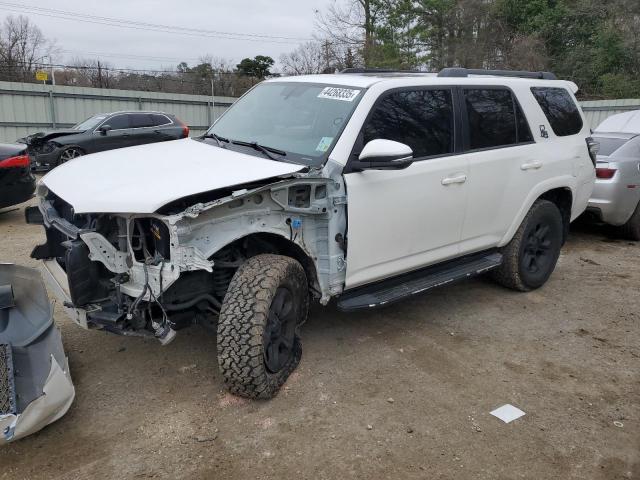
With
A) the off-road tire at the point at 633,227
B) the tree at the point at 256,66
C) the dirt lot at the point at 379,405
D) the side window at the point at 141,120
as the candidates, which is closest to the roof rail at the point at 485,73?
the dirt lot at the point at 379,405

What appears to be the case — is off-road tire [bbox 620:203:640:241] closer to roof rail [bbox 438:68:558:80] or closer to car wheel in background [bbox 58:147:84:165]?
roof rail [bbox 438:68:558:80]

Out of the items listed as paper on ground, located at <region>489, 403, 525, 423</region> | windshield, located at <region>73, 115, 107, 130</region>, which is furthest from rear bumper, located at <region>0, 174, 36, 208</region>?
paper on ground, located at <region>489, 403, 525, 423</region>

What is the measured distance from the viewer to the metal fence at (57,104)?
17594 millimetres

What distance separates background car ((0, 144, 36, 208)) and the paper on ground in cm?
718

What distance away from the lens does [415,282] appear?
14.0 feet

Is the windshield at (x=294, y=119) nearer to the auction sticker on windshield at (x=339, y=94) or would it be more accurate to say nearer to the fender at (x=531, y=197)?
the auction sticker on windshield at (x=339, y=94)

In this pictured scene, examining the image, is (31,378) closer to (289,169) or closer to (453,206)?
(289,169)

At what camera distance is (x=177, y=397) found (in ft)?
11.3

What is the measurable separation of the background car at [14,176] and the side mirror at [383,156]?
20.1 feet

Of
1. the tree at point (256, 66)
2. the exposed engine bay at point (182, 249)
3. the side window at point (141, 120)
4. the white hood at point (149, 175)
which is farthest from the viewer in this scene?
the tree at point (256, 66)

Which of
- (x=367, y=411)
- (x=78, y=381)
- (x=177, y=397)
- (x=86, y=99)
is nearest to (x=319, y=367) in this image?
(x=367, y=411)

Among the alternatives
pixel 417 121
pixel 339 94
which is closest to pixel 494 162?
pixel 417 121

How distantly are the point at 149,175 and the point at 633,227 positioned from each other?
6.84 metres

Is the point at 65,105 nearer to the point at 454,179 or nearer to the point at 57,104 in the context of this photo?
the point at 57,104
